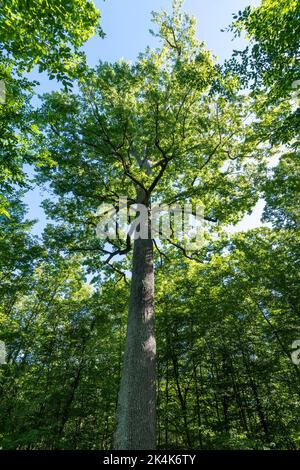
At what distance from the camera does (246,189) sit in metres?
7.88

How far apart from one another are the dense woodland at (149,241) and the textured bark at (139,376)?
0.02 m

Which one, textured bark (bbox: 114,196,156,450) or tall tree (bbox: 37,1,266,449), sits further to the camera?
tall tree (bbox: 37,1,266,449)

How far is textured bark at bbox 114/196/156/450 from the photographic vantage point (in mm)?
3387

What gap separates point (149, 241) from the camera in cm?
608

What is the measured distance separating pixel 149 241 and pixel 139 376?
2.92m

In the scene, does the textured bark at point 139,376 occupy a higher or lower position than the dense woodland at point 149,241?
lower

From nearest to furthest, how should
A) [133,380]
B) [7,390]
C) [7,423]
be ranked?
[133,380]
[7,423]
[7,390]

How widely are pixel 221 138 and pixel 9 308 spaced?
638 inches

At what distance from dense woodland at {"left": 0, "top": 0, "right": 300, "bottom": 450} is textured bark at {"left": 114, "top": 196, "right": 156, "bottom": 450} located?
0.07 feet

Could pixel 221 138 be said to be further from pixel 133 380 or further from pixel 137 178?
pixel 133 380

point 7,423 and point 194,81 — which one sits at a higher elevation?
point 194,81

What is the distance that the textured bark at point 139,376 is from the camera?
3.39 meters

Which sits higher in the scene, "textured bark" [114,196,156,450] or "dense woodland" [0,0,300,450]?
"dense woodland" [0,0,300,450]
